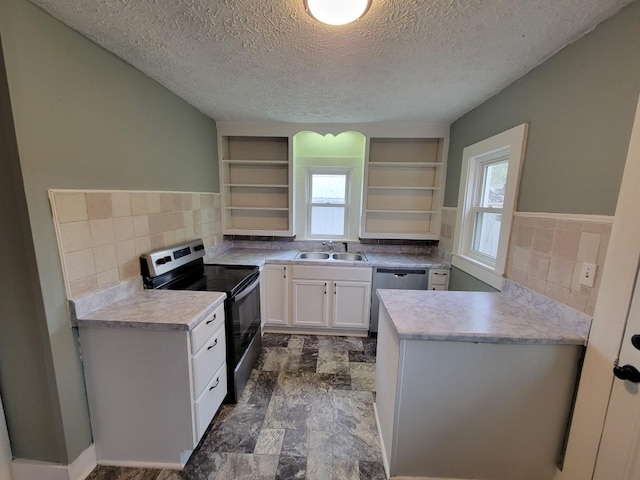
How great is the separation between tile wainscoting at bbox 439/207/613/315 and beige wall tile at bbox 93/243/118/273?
2.48 meters

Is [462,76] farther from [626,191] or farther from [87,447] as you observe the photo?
[87,447]

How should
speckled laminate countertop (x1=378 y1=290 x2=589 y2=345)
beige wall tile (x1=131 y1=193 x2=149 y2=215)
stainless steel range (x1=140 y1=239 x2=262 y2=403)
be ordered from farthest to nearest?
1. stainless steel range (x1=140 y1=239 x2=262 y2=403)
2. beige wall tile (x1=131 y1=193 x2=149 y2=215)
3. speckled laminate countertop (x1=378 y1=290 x2=589 y2=345)

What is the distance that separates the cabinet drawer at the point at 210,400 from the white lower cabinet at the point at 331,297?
3.79 feet

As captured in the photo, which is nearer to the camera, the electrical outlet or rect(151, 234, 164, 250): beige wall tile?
the electrical outlet

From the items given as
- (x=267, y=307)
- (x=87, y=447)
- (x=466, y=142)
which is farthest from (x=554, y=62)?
(x=87, y=447)

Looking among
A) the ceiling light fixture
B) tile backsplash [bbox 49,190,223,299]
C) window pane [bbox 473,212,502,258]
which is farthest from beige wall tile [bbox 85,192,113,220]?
window pane [bbox 473,212,502,258]

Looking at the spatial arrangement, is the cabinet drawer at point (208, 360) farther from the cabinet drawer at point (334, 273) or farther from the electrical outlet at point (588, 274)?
the electrical outlet at point (588, 274)

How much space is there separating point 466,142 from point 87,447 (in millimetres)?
3501

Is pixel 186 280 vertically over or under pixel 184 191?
under

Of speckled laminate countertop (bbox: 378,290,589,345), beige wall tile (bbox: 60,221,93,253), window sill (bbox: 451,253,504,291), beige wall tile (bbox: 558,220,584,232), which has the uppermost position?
beige wall tile (bbox: 558,220,584,232)

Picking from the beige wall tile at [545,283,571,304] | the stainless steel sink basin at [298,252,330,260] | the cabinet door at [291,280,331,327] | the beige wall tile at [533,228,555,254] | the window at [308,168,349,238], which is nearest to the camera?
the beige wall tile at [545,283,571,304]

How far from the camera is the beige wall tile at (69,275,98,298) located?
1.31m

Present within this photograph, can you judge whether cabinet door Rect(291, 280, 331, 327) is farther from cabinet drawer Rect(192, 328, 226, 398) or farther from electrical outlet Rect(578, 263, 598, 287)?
electrical outlet Rect(578, 263, 598, 287)

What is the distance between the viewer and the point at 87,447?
56.6 inches
